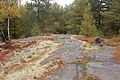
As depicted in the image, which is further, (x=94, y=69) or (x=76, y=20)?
(x=76, y=20)

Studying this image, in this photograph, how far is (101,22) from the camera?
34438mm

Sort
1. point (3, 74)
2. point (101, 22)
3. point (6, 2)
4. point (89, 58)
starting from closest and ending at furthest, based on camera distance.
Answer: point (3, 74) → point (89, 58) → point (6, 2) → point (101, 22)

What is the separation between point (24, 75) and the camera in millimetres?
8867

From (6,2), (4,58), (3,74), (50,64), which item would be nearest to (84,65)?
(50,64)

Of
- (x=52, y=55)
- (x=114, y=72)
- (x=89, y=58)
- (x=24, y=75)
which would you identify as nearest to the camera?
(x=114, y=72)

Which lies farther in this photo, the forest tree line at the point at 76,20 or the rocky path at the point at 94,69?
the forest tree line at the point at 76,20

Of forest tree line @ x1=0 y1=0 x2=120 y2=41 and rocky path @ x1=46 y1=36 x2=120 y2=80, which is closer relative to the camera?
rocky path @ x1=46 y1=36 x2=120 y2=80

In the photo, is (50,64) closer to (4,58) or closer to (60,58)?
(60,58)

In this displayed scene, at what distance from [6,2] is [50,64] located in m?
10.8

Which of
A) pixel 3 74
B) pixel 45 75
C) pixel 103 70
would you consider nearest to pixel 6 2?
pixel 3 74

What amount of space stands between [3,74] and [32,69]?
1.65 m

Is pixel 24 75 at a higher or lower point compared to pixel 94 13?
lower

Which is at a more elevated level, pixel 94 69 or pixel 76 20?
Result: pixel 76 20

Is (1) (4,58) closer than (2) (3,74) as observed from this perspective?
No
